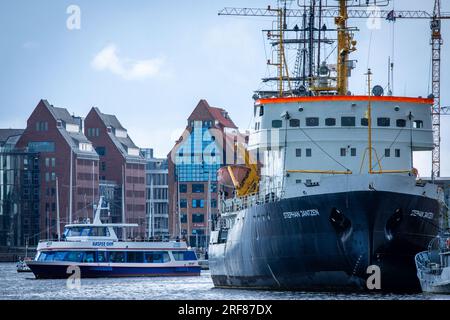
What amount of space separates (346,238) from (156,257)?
50925mm

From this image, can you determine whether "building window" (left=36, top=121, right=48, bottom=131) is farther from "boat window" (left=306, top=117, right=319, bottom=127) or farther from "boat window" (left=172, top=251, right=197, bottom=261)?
"boat window" (left=306, top=117, right=319, bottom=127)

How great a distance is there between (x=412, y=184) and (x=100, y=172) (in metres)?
154

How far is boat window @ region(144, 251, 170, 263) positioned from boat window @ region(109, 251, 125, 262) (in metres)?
1.96

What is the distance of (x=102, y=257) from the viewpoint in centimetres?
9344

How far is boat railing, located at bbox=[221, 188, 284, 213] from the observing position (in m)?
51.4

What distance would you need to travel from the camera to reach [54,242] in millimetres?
92250

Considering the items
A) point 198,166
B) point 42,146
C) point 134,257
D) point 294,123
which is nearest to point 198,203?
point 198,166

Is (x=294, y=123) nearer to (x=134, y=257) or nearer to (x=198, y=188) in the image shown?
(x=134, y=257)

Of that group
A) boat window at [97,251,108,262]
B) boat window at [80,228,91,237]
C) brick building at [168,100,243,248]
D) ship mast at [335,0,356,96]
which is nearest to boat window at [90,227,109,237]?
boat window at [80,228,91,237]

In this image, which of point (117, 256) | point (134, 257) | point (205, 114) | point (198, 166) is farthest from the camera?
point (198, 166)

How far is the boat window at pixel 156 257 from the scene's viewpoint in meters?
95.6

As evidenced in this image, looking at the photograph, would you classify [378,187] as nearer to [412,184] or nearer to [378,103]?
[412,184]

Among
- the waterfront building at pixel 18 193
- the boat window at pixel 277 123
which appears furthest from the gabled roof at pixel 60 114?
the boat window at pixel 277 123
